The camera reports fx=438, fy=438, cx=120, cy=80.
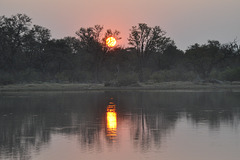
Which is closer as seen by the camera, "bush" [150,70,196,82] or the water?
the water

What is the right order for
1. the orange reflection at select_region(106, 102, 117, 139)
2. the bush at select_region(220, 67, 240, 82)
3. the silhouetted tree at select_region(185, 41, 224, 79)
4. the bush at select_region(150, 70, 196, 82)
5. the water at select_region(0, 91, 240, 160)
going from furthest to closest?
the silhouetted tree at select_region(185, 41, 224, 79)
the bush at select_region(150, 70, 196, 82)
the bush at select_region(220, 67, 240, 82)
the orange reflection at select_region(106, 102, 117, 139)
the water at select_region(0, 91, 240, 160)

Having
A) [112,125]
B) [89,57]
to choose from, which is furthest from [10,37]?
[112,125]

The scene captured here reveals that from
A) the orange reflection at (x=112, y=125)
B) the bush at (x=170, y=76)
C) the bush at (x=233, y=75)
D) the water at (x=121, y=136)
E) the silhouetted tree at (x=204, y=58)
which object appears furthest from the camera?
the silhouetted tree at (x=204, y=58)

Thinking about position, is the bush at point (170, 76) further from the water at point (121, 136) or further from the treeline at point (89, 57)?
the water at point (121, 136)

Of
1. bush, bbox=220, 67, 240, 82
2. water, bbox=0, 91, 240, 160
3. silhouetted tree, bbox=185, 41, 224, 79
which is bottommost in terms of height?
water, bbox=0, 91, 240, 160

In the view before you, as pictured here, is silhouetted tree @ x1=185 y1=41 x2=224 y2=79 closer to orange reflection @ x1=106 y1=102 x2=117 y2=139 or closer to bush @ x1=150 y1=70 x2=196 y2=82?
bush @ x1=150 y1=70 x2=196 y2=82

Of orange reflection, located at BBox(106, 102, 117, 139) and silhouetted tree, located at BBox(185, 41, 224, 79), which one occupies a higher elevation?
silhouetted tree, located at BBox(185, 41, 224, 79)

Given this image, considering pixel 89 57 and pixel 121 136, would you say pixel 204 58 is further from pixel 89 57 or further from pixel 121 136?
pixel 121 136

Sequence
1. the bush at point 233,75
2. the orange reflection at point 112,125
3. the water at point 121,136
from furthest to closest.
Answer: the bush at point 233,75 < the orange reflection at point 112,125 < the water at point 121,136

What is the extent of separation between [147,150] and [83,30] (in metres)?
91.6

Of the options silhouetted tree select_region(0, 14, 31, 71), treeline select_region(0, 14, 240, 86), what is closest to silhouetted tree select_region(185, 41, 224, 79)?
treeline select_region(0, 14, 240, 86)

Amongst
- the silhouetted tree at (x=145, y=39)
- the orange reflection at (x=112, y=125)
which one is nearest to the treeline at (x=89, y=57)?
the silhouetted tree at (x=145, y=39)

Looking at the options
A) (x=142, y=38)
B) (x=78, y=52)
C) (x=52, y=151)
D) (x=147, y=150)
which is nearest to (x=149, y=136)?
(x=147, y=150)

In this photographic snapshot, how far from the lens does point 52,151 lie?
1527 cm
